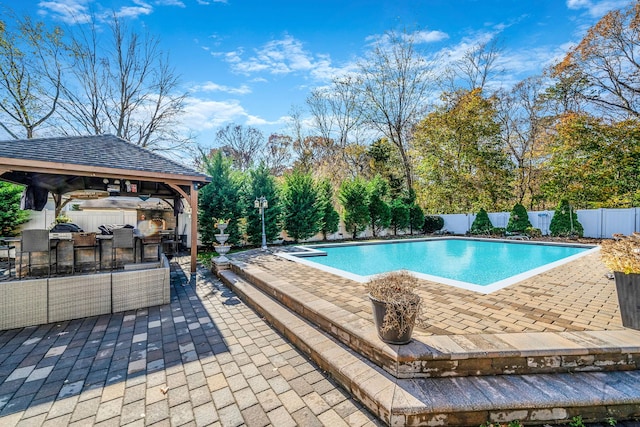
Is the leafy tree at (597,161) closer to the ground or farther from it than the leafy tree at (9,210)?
farther from it

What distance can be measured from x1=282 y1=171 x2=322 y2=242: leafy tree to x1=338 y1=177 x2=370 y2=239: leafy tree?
2.24 meters

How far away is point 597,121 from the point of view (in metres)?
13.0

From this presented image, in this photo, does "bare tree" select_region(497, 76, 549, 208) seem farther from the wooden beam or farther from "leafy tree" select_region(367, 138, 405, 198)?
the wooden beam

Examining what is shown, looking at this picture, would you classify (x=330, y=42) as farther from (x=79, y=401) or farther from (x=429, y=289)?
(x=79, y=401)

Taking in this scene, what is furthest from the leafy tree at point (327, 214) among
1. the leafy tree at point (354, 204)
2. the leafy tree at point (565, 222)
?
the leafy tree at point (565, 222)

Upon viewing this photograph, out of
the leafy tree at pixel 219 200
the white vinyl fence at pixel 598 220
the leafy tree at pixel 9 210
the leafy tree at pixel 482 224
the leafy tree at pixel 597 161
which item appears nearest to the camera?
the leafy tree at pixel 9 210

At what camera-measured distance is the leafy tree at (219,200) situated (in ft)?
36.8

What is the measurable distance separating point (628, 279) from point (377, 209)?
13247 mm

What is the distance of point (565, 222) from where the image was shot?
13.1m

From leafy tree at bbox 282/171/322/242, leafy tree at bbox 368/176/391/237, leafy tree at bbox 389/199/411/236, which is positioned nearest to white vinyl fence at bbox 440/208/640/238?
leafy tree at bbox 389/199/411/236

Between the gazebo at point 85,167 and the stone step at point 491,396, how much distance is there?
603 cm

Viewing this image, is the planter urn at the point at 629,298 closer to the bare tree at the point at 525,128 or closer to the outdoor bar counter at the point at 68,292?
the outdoor bar counter at the point at 68,292

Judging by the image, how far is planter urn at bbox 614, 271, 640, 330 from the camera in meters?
2.82

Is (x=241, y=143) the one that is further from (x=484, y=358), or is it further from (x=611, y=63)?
(x=484, y=358)
